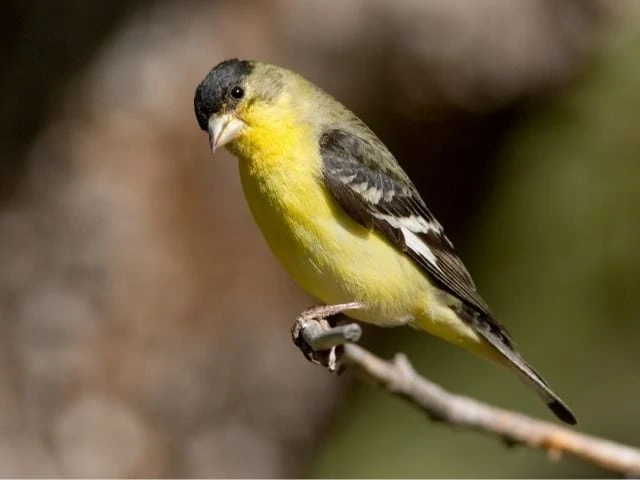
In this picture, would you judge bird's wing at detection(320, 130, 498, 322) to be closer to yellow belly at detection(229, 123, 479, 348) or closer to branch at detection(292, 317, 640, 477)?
yellow belly at detection(229, 123, 479, 348)

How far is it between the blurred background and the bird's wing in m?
1.88

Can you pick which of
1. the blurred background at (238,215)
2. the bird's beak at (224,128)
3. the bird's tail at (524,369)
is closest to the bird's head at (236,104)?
the bird's beak at (224,128)

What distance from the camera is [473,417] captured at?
9.11 feet

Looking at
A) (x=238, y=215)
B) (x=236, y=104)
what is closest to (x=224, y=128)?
(x=236, y=104)

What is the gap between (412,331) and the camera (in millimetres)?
5262

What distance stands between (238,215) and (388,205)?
236 centimetres

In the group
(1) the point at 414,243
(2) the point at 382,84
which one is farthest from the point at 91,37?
(1) the point at 414,243

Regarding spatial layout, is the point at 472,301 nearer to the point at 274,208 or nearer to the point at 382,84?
the point at 274,208

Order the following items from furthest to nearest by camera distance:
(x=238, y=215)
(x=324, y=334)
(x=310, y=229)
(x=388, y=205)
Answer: (x=238, y=215), (x=388, y=205), (x=310, y=229), (x=324, y=334)

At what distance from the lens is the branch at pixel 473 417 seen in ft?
8.77

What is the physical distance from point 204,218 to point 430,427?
1510 mm

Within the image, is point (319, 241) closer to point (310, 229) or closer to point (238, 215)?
point (310, 229)

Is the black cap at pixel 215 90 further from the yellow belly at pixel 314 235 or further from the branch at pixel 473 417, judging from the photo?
the branch at pixel 473 417

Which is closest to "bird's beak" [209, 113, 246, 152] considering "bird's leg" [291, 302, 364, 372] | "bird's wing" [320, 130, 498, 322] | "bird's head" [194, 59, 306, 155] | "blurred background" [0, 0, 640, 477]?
"bird's head" [194, 59, 306, 155]
